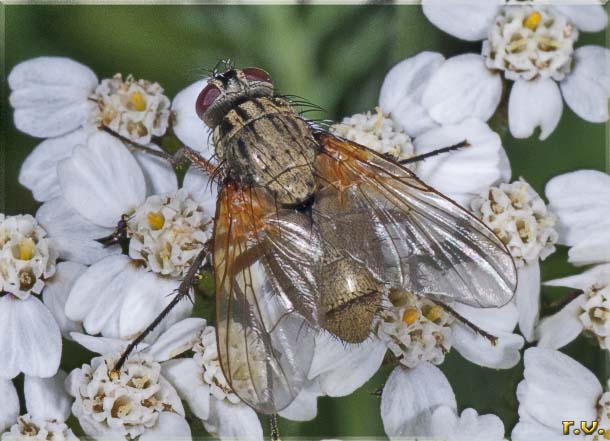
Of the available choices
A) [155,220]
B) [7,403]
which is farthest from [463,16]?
[7,403]

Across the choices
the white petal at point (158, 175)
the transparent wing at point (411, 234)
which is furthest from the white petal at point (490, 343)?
the white petal at point (158, 175)

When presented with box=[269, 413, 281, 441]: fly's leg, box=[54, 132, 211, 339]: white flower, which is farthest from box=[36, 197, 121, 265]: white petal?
box=[269, 413, 281, 441]: fly's leg

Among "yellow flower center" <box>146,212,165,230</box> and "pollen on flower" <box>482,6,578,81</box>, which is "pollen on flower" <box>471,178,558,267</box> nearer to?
"pollen on flower" <box>482,6,578,81</box>

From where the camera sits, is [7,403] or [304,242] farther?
[7,403]

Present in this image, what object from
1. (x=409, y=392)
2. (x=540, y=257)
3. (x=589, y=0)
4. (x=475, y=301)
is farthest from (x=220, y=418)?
(x=589, y=0)

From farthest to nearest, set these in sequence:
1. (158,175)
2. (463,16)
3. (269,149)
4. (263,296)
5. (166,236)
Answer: (463,16), (158,175), (166,236), (269,149), (263,296)

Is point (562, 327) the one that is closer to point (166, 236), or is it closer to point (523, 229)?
point (523, 229)
